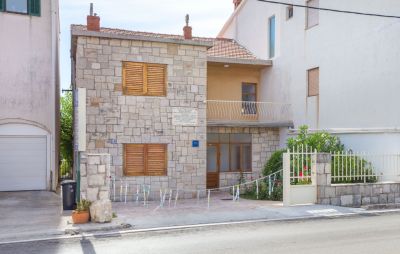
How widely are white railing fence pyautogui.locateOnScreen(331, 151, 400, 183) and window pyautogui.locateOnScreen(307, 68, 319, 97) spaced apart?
16.4ft

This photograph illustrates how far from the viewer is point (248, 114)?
2134cm

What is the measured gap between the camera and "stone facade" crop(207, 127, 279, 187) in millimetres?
19812

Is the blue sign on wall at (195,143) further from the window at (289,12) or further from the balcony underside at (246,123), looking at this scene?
the window at (289,12)

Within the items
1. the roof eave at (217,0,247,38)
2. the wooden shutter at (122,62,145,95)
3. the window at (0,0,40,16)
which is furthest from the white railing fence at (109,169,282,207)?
the roof eave at (217,0,247,38)

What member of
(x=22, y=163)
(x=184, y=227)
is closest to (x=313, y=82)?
(x=184, y=227)

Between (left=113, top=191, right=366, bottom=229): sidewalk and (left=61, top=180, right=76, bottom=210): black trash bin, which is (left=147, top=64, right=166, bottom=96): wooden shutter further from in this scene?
(left=61, top=180, right=76, bottom=210): black trash bin

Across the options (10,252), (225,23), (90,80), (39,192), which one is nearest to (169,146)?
(90,80)

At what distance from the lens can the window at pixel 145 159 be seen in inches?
625

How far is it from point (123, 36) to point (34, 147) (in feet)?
19.6

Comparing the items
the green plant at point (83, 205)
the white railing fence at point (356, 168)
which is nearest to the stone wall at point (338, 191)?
the white railing fence at point (356, 168)

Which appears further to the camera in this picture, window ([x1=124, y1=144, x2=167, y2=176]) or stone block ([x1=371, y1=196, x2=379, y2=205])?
window ([x1=124, y1=144, x2=167, y2=176])

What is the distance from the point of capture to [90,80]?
15.3 metres

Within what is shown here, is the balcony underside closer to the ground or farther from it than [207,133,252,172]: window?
farther from it

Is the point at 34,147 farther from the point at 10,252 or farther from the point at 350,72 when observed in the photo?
the point at 350,72
